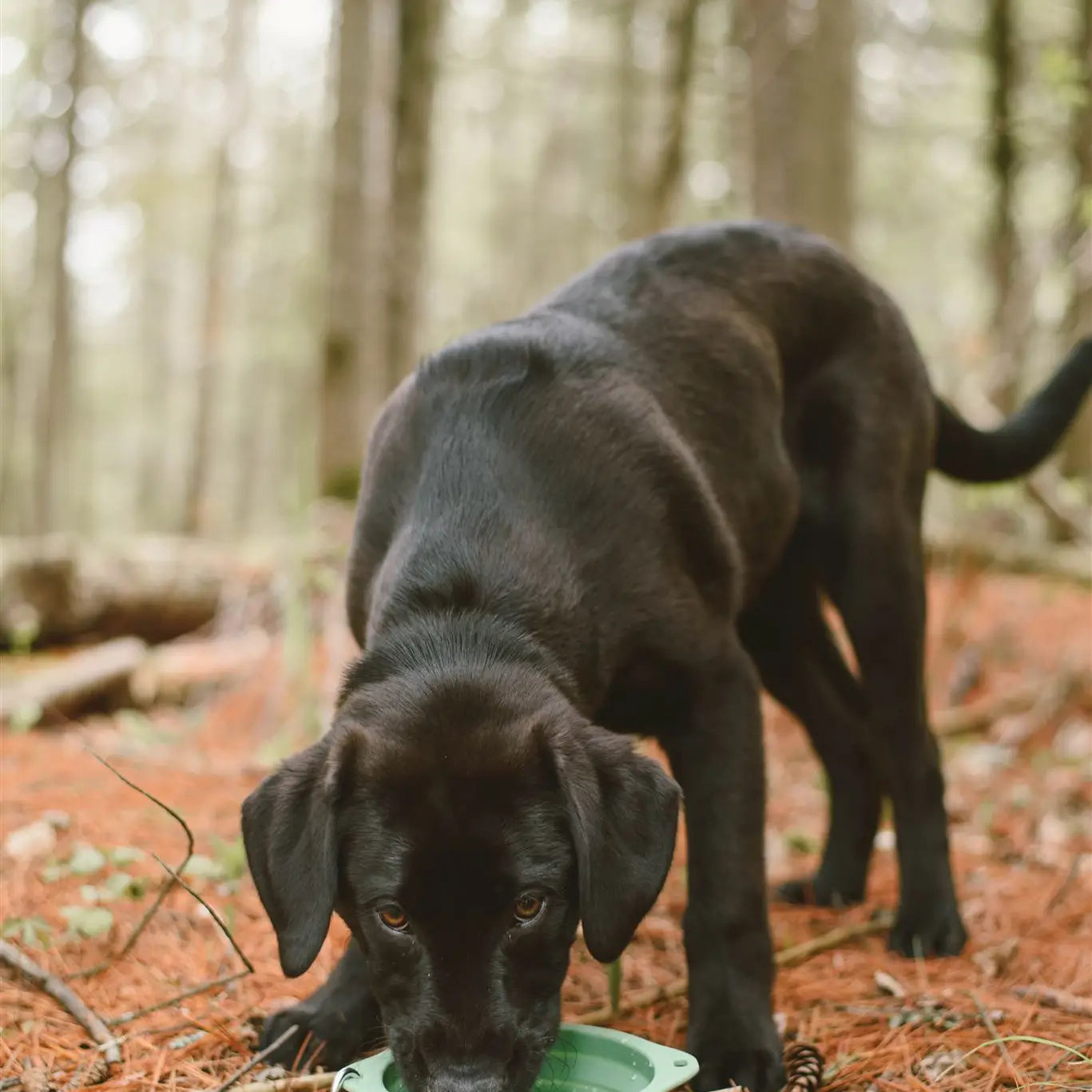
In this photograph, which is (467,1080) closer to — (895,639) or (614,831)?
(614,831)

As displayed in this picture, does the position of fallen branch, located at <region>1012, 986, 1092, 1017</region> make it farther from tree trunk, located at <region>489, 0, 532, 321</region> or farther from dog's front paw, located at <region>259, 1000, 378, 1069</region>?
tree trunk, located at <region>489, 0, 532, 321</region>

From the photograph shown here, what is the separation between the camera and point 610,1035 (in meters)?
2.57

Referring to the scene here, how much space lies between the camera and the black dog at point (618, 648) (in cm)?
235

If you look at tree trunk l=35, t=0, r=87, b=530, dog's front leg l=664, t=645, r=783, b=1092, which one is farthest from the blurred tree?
dog's front leg l=664, t=645, r=783, b=1092

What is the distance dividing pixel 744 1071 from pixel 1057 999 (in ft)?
2.98

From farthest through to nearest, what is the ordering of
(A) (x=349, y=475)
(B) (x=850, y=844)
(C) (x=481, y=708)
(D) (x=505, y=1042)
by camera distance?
(A) (x=349, y=475) → (B) (x=850, y=844) → (C) (x=481, y=708) → (D) (x=505, y=1042)

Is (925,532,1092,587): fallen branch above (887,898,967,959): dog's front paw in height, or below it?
below

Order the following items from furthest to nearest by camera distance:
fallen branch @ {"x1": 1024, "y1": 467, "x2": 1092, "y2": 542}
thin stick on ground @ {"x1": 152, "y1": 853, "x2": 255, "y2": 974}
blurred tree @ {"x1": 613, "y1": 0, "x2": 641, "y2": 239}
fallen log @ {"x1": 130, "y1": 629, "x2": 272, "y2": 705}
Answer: blurred tree @ {"x1": 613, "y1": 0, "x2": 641, "y2": 239}, fallen log @ {"x1": 130, "y1": 629, "x2": 272, "y2": 705}, fallen branch @ {"x1": 1024, "y1": 467, "x2": 1092, "y2": 542}, thin stick on ground @ {"x1": 152, "y1": 853, "x2": 255, "y2": 974}

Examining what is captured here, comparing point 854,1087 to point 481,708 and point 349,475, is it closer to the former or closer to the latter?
point 481,708

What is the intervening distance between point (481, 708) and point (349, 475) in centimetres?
746

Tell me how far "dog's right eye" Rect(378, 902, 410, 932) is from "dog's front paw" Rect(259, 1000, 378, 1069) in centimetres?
59

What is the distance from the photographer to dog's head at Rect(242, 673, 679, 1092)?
7.54 feet

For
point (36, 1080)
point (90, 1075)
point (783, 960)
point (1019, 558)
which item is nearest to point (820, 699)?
point (783, 960)

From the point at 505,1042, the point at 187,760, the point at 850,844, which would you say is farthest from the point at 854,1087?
the point at 187,760
